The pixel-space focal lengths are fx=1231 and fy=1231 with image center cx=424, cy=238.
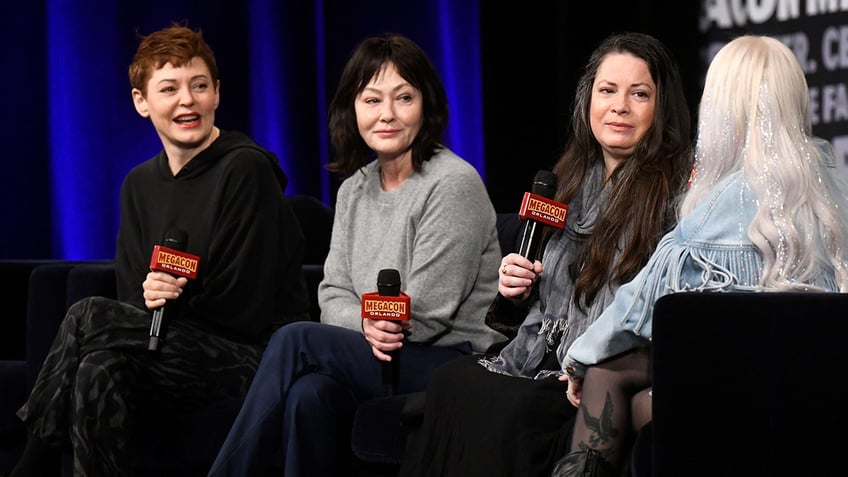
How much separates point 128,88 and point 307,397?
8.25 feet

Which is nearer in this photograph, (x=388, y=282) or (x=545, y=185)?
(x=545, y=185)

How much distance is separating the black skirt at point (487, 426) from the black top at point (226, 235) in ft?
2.32

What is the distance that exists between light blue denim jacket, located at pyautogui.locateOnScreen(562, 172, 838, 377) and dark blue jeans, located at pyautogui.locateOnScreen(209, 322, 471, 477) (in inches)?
32.5

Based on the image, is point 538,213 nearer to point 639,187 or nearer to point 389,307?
point 639,187

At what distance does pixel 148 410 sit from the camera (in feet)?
10.5

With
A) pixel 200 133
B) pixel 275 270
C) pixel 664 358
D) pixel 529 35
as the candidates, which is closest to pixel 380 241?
pixel 275 270

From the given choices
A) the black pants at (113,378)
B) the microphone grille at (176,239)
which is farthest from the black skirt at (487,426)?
the microphone grille at (176,239)

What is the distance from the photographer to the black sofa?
297 cm

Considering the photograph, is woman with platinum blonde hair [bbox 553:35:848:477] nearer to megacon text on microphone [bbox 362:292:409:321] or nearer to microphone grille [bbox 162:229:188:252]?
megacon text on microphone [bbox 362:292:409:321]

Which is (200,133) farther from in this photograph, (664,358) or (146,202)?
(664,358)

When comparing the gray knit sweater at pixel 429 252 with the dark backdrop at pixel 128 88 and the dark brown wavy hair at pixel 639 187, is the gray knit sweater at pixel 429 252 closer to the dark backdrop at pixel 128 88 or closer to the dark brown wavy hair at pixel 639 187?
the dark brown wavy hair at pixel 639 187

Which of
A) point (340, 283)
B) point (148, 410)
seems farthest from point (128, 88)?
point (148, 410)

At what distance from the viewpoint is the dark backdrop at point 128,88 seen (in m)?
4.91

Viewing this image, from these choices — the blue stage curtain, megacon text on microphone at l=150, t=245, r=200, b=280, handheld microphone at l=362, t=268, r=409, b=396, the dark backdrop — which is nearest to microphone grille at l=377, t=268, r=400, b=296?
handheld microphone at l=362, t=268, r=409, b=396
